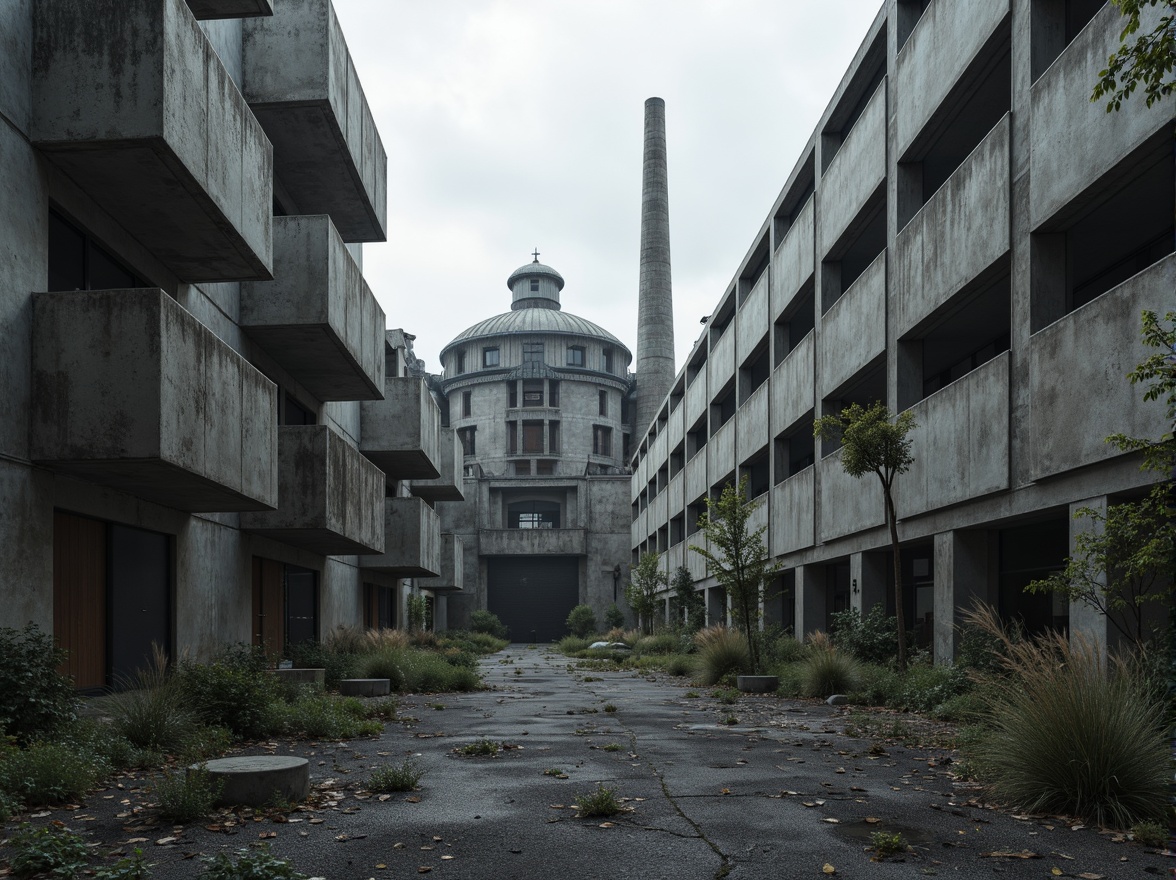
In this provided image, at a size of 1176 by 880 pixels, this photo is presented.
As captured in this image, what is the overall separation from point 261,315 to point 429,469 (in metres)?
13.5

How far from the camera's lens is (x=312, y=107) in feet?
59.7

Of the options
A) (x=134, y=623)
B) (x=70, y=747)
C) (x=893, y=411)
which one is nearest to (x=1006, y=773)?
(x=70, y=747)

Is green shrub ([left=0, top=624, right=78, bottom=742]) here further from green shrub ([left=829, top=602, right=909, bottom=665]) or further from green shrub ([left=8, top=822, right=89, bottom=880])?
green shrub ([left=829, top=602, right=909, bottom=665])

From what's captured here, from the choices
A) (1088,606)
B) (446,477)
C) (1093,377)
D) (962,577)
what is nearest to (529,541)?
(446,477)

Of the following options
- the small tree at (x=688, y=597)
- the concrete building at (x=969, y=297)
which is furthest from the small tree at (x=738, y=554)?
the small tree at (x=688, y=597)

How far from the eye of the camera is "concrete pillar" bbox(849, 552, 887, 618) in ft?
73.0

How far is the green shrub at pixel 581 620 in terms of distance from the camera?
58.4 meters

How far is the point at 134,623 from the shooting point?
14523mm

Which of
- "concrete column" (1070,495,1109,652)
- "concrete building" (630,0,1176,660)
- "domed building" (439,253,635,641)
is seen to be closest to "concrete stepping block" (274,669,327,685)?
"concrete building" (630,0,1176,660)

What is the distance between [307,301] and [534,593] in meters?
46.7

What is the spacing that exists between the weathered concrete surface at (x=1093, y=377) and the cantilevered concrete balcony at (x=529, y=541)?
48.5m

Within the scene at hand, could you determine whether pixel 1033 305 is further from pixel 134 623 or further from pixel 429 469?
pixel 429 469

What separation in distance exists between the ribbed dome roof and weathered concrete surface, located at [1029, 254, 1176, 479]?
5867 centimetres

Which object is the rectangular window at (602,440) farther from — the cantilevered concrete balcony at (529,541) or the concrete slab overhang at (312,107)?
the concrete slab overhang at (312,107)
